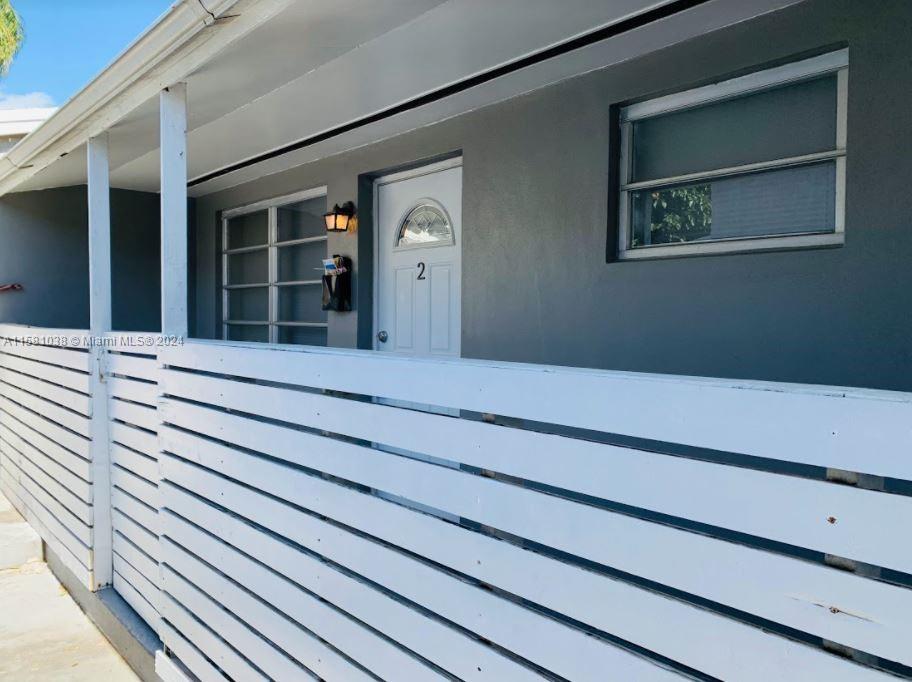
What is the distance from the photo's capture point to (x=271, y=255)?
5629mm

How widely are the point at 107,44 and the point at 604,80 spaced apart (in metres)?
39.4

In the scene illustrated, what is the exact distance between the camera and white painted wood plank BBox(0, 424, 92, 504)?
371cm

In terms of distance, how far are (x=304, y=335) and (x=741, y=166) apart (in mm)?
3553

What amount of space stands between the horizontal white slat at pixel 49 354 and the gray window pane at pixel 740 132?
2.90 meters

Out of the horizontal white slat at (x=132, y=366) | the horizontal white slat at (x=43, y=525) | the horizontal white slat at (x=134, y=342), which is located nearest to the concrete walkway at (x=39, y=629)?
the horizontal white slat at (x=43, y=525)

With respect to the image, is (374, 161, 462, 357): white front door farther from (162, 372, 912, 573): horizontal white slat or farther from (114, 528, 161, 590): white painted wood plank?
(162, 372, 912, 573): horizontal white slat

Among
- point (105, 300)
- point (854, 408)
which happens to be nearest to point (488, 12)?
point (854, 408)

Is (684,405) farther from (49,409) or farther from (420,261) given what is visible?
(49,409)

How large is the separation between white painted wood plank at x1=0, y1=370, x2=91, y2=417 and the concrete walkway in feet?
3.24

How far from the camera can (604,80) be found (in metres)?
3.04

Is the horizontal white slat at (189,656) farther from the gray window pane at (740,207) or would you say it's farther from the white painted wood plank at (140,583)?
the gray window pane at (740,207)

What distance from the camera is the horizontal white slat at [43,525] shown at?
3766 millimetres

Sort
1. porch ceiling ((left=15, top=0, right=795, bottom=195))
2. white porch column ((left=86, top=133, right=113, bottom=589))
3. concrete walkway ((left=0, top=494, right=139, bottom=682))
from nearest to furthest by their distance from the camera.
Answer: porch ceiling ((left=15, top=0, right=795, bottom=195)) < concrete walkway ((left=0, top=494, right=139, bottom=682)) < white porch column ((left=86, top=133, right=113, bottom=589))

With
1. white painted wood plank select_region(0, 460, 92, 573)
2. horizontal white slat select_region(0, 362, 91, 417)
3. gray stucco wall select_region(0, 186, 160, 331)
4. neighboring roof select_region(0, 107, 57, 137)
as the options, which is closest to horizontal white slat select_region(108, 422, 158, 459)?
horizontal white slat select_region(0, 362, 91, 417)
